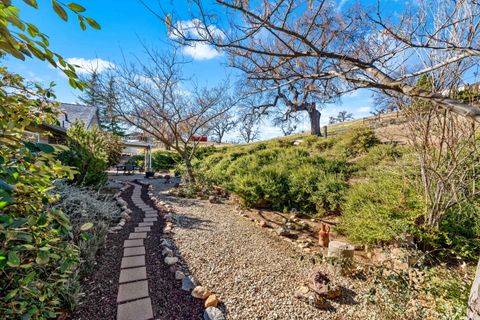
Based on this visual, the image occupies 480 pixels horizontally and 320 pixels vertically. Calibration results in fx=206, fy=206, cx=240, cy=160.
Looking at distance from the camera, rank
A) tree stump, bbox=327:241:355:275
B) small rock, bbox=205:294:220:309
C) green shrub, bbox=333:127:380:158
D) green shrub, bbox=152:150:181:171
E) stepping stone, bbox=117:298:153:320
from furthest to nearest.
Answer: green shrub, bbox=152:150:181:171 → green shrub, bbox=333:127:380:158 → tree stump, bbox=327:241:355:275 → small rock, bbox=205:294:220:309 → stepping stone, bbox=117:298:153:320

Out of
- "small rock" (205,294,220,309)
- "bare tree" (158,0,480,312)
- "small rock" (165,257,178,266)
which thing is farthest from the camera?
"small rock" (165,257,178,266)

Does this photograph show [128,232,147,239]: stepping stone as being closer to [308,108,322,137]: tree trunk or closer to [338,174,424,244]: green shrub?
[338,174,424,244]: green shrub

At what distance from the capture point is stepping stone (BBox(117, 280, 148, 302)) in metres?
1.99

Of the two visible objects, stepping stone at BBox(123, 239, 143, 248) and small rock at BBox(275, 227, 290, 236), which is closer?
stepping stone at BBox(123, 239, 143, 248)

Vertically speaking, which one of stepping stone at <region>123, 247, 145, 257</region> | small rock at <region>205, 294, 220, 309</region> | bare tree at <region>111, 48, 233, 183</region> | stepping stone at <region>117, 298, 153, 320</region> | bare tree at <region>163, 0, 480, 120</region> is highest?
bare tree at <region>111, 48, 233, 183</region>

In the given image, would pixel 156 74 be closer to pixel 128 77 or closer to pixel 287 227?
pixel 128 77

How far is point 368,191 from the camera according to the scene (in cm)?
374

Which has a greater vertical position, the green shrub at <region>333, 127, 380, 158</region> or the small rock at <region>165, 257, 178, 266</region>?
the green shrub at <region>333, 127, 380, 158</region>

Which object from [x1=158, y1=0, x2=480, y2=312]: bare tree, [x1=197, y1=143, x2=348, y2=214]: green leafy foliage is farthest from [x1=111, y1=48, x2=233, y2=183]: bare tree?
[x1=158, y1=0, x2=480, y2=312]: bare tree

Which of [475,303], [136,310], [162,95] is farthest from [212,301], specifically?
[162,95]

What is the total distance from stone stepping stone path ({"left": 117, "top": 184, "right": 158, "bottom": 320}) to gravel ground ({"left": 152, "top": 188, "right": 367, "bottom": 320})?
1.69 feet

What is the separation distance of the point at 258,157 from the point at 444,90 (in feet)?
18.4

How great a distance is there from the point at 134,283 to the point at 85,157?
4.31m

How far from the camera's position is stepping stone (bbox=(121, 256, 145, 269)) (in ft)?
8.16
